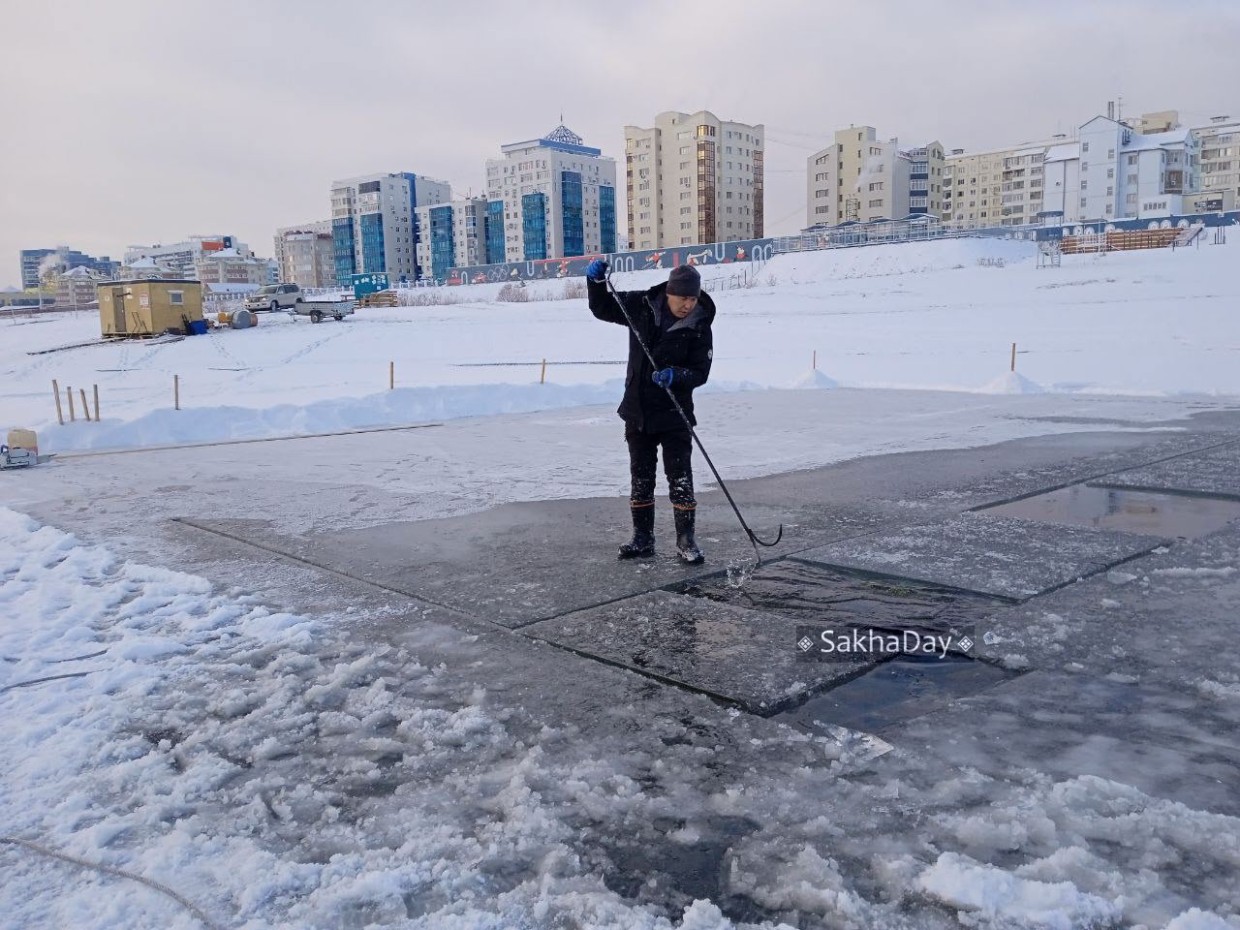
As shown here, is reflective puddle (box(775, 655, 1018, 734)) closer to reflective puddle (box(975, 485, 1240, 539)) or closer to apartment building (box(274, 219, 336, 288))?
reflective puddle (box(975, 485, 1240, 539))

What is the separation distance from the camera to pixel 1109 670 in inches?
160

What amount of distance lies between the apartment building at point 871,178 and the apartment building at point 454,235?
45274 mm

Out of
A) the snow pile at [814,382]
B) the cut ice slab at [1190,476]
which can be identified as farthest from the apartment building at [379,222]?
the cut ice slab at [1190,476]

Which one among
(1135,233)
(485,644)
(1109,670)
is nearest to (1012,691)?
(1109,670)

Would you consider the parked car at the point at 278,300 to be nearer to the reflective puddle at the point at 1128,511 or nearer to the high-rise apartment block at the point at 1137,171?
the reflective puddle at the point at 1128,511

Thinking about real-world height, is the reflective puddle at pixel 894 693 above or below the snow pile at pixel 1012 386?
above

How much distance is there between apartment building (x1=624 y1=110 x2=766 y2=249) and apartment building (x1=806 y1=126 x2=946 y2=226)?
9332 mm

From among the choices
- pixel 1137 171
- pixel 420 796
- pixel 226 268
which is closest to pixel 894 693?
pixel 420 796

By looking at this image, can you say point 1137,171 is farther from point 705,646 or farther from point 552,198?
point 705,646

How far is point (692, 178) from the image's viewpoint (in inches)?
4377

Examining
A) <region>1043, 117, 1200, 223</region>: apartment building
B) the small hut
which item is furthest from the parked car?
<region>1043, 117, 1200, 223</region>: apartment building

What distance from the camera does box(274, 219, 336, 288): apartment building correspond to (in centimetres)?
15300

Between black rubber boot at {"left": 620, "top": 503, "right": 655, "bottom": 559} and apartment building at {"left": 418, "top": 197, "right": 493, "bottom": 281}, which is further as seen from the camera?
apartment building at {"left": 418, "top": 197, "right": 493, "bottom": 281}

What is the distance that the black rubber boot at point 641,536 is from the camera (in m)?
6.10
